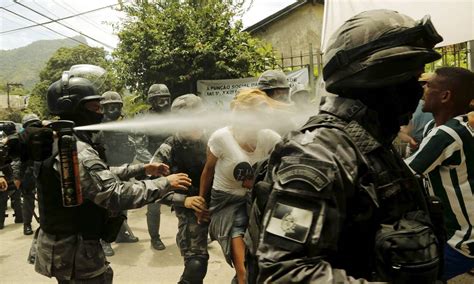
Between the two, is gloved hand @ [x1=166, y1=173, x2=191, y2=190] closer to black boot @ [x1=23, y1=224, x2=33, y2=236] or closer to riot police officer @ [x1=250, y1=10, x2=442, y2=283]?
riot police officer @ [x1=250, y1=10, x2=442, y2=283]

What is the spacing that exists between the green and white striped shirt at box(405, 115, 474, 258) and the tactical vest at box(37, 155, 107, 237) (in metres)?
2.08

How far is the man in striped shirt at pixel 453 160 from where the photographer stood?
253 centimetres

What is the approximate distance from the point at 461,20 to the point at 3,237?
716cm

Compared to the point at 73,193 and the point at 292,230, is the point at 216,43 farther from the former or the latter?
the point at 292,230

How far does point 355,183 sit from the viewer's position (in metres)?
1.16

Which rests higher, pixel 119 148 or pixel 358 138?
pixel 358 138

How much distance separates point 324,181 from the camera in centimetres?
110

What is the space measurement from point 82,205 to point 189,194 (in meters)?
1.14

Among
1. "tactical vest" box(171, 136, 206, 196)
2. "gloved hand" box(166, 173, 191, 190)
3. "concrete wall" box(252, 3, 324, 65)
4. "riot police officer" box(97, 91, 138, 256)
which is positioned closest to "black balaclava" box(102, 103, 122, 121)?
"riot police officer" box(97, 91, 138, 256)

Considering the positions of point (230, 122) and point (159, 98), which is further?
point (159, 98)

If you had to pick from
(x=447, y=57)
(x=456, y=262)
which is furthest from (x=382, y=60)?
(x=447, y=57)

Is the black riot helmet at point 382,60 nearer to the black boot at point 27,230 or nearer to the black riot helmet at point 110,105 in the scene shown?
the black riot helmet at point 110,105

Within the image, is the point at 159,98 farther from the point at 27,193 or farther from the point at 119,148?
the point at 27,193

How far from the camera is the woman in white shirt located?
111 inches
